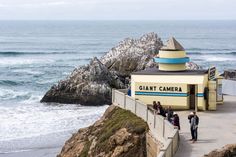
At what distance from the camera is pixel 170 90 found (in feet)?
102

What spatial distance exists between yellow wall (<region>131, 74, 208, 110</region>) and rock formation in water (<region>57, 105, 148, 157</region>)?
5.85 ft

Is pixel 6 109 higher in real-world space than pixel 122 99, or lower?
lower

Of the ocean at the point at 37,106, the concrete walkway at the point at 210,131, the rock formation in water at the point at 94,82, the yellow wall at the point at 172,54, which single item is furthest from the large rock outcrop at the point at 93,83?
the concrete walkway at the point at 210,131

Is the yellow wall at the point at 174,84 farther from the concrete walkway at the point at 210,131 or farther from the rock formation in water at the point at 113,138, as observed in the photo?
the rock formation in water at the point at 113,138

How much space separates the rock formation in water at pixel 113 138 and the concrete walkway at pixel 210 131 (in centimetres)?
206

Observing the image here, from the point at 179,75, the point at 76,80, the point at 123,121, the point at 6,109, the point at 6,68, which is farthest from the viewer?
the point at 6,68

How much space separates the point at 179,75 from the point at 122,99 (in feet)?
10.8

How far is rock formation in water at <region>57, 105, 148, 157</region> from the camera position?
26578mm

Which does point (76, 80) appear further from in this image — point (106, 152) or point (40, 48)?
point (40, 48)

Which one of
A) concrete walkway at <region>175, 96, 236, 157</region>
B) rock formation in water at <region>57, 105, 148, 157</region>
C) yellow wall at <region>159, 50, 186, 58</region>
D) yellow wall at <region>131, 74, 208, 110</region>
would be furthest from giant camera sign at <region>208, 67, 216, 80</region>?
rock formation in water at <region>57, 105, 148, 157</region>

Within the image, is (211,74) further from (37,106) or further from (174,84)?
(37,106)

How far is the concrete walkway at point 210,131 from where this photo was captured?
74.9 ft

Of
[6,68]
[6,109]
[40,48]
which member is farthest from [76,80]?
[40,48]

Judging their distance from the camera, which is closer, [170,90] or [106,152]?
[106,152]
